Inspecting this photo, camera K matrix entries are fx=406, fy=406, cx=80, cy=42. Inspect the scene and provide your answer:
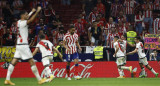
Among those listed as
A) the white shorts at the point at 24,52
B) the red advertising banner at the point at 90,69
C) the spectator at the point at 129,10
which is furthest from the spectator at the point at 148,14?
the white shorts at the point at 24,52

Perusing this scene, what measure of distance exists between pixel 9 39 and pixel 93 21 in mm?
5255

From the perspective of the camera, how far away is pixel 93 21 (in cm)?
2497

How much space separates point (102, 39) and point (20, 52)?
32.9 feet

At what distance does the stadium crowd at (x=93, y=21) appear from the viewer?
80.3ft

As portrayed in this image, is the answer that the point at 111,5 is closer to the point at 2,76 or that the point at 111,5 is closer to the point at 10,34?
the point at 10,34

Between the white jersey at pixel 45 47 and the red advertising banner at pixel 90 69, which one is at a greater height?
the white jersey at pixel 45 47

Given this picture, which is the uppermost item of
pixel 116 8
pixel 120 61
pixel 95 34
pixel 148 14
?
pixel 116 8

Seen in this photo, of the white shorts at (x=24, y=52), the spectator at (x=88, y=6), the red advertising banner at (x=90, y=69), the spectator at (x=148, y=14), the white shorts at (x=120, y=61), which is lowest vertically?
the red advertising banner at (x=90, y=69)

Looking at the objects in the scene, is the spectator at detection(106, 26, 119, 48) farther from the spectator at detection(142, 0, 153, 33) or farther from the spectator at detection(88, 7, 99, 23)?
the spectator at detection(142, 0, 153, 33)

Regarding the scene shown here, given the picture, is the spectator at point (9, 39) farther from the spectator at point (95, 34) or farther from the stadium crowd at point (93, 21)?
the spectator at point (95, 34)

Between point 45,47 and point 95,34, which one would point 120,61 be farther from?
point 45,47

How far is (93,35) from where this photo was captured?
2423 cm

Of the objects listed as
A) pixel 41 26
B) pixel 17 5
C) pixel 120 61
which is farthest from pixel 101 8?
pixel 120 61

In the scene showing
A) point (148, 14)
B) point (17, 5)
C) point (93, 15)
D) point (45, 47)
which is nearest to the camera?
point (45, 47)
